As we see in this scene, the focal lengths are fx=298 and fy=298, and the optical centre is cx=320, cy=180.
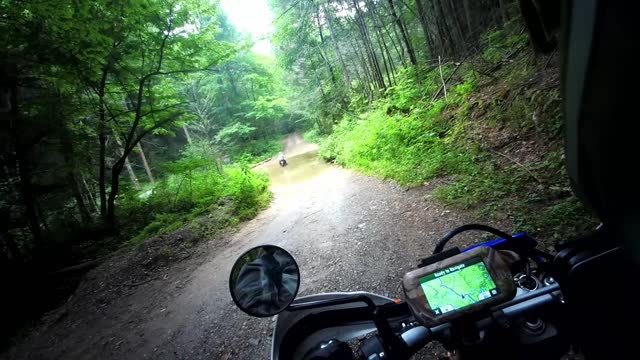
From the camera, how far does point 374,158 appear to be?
10.8 metres

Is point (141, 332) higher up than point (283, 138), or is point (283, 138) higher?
point (283, 138)

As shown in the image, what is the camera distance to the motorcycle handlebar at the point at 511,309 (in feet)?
4.19

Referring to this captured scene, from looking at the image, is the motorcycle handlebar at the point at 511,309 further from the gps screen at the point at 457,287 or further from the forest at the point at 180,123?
the forest at the point at 180,123

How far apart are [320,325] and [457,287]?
0.77 meters

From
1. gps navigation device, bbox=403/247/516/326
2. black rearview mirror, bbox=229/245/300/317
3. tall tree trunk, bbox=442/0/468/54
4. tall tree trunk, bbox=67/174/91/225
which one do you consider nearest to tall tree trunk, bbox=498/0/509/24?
tall tree trunk, bbox=442/0/468/54

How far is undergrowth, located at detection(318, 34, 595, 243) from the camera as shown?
389cm

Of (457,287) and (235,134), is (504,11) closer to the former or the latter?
(457,287)

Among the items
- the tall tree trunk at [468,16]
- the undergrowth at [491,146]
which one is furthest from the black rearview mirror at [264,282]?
the tall tree trunk at [468,16]

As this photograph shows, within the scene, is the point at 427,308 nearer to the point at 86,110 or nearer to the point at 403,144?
the point at 403,144

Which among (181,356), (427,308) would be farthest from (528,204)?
(181,356)

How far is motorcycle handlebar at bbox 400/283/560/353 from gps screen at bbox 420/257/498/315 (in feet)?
0.41

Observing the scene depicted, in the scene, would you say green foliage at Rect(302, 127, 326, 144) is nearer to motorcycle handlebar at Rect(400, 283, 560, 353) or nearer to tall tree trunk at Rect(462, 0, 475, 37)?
tall tree trunk at Rect(462, 0, 475, 37)

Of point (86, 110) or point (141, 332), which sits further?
point (86, 110)

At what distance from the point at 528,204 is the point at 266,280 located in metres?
3.91
